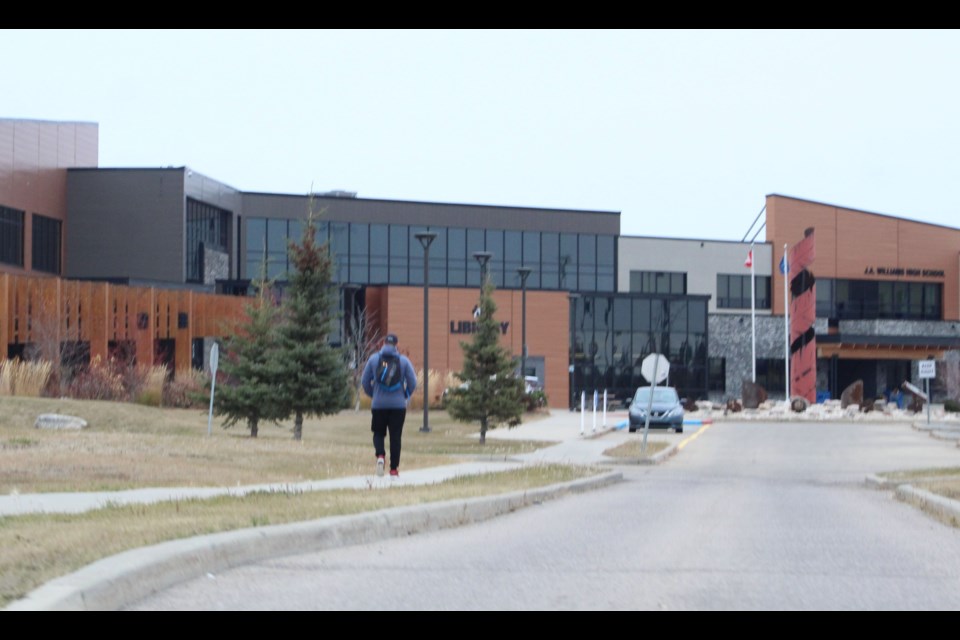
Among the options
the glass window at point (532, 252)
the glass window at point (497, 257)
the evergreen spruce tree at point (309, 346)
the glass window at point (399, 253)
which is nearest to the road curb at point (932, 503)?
the evergreen spruce tree at point (309, 346)

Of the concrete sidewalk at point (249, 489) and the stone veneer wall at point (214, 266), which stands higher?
the stone veneer wall at point (214, 266)

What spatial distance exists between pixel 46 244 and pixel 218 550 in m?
54.1

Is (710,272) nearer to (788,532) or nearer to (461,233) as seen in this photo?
(461,233)

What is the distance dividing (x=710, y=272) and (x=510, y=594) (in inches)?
3100

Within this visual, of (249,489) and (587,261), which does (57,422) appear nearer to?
(249,489)

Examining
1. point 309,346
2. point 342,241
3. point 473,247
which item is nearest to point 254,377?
point 309,346

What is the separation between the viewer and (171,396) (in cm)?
3659

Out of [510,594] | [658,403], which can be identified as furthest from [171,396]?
[510,594]

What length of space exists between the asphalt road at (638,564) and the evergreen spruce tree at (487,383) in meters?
15.5

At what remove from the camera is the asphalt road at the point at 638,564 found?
27.6 feet

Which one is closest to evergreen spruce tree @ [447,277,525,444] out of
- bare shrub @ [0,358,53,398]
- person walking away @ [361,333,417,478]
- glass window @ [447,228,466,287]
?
bare shrub @ [0,358,53,398]

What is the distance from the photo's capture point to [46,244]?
60406 millimetres

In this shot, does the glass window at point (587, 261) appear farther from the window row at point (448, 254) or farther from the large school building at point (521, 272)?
the large school building at point (521, 272)

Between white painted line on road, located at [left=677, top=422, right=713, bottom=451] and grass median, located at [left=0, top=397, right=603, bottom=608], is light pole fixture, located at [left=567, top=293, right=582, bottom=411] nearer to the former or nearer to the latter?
white painted line on road, located at [left=677, top=422, right=713, bottom=451]
